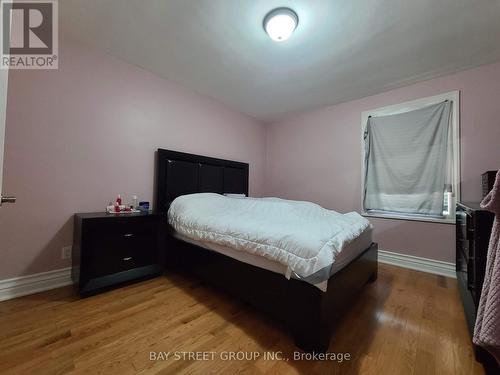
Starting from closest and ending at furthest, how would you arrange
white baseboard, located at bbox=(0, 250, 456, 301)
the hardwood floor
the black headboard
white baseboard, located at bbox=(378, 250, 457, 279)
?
the hardwood floor → white baseboard, located at bbox=(0, 250, 456, 301) → white baseboard, located at bbox=(378, 250, 457, 279) → the black headboard

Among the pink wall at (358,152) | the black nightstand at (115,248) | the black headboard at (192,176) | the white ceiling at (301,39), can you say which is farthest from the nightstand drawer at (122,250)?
the pink wall at (358,152)

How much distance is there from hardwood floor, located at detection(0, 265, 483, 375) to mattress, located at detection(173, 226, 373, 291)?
16.6 inches

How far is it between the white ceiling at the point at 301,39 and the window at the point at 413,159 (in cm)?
44

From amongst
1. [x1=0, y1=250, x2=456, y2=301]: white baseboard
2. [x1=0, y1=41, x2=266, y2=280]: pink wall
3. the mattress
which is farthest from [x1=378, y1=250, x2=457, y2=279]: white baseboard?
[x1=0, y1=41, x2=266, y2=280]: pink wall

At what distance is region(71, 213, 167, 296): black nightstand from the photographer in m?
1.76

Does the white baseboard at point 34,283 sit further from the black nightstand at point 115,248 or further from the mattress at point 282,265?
the mattress at point 282,265

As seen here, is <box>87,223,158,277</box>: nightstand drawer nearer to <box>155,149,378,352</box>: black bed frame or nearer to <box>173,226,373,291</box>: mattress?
<box>155,149,378,352</box>: black bed frame

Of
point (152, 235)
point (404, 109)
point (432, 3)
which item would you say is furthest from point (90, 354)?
point (404, 109)

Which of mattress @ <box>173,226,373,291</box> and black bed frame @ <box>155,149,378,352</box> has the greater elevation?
mattress @ <box>173,226,373,291</box>

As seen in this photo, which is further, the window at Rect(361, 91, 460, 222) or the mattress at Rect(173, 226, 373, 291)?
the window at Rect(361, 91, 460, 222)

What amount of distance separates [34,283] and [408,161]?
4.26 metres

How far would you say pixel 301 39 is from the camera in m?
1.91

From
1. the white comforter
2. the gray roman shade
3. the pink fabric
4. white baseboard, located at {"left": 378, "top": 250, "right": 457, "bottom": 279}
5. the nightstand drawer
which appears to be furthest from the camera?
the gray roman shade

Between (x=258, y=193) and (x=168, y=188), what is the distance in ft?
6.51
